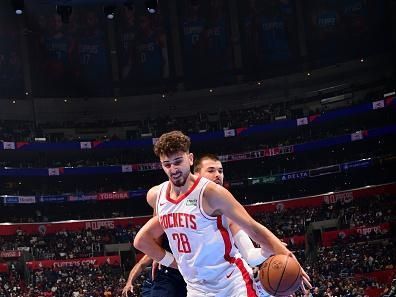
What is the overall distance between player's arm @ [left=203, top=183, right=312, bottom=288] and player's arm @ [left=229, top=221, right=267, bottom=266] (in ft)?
1.71

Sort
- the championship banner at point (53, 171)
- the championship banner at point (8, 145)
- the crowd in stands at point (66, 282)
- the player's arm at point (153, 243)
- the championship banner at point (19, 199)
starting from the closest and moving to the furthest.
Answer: the player's arm at point (153, 243) < the crowd in stands at point (66, 282) < the championship banner at point (19, 199) < the championship banner at point (8, 145) < the championship banner at point (53, 171)

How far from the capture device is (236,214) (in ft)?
15.1

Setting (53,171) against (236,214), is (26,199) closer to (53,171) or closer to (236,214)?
(53,171)

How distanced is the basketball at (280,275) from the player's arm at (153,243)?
102 cm

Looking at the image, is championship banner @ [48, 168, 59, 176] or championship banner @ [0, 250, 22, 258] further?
championship banner @ [48, 168, 59, 176]

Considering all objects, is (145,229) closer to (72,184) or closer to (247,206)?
(247,206)

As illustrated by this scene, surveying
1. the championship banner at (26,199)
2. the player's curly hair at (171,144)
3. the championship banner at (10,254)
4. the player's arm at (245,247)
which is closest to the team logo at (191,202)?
the player's curly hair at (171,144)

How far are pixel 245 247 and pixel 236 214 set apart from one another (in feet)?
2.39

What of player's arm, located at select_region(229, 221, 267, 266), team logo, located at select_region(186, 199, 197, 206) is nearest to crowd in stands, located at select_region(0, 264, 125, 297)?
player's arm, located at select_region(229, 221, 267, 266)

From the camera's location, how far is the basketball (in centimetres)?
477

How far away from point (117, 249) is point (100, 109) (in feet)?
42.3

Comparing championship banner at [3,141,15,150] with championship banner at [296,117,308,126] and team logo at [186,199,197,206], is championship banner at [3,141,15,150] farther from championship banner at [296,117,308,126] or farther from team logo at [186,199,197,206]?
team logo at [186,199,197,206]

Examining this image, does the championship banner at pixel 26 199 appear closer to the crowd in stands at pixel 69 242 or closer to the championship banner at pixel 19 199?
the championship banner at pixel 19 199

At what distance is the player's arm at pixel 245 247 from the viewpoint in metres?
Answer: 5.15
